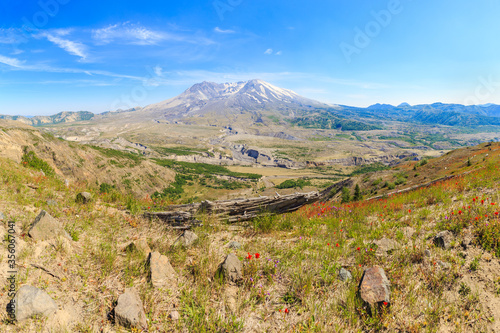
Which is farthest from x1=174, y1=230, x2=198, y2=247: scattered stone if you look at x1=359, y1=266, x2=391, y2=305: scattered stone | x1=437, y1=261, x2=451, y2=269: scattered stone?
x1=437, y1=261, x2=451, y2=269: scattered stone

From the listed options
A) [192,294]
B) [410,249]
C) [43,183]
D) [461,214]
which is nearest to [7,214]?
[43,183]

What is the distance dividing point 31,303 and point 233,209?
493cm

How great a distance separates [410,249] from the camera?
4.96 m

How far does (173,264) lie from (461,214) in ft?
25.6

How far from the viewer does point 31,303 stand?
9.81ft

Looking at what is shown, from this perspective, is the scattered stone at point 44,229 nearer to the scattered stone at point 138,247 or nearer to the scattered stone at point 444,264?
the scattered stone at point 138,247

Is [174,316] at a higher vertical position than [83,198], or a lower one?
lower

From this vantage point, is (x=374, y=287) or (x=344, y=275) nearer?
Result: (x=374, y=287)

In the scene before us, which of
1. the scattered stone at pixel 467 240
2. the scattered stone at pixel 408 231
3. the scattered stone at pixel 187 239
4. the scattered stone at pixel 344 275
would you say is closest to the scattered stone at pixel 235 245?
the scattered stone at pixel 187 239

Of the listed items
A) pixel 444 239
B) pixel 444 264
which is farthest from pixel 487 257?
pixel 444 264

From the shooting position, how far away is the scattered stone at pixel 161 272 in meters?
4.04

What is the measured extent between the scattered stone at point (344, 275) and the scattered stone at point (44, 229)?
20.2 feet

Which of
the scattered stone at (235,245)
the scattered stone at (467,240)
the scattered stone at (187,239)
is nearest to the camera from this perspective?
the scattered stone at (467,240)

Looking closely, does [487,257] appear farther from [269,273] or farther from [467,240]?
[269,273]
